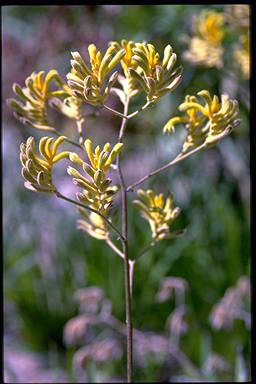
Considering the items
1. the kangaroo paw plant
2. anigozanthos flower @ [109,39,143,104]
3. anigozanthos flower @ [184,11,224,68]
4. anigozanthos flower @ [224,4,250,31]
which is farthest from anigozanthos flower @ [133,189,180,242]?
anigozanthos flower @ [224,4,250,31]

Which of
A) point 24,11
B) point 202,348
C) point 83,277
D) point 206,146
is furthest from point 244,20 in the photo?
point 24,11

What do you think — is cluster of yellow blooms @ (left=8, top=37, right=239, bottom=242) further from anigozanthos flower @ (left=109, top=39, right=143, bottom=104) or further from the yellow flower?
the yellow flower

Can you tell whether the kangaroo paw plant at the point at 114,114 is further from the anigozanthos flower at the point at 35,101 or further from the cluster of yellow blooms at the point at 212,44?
the cluster of yellow blooms at the point at 212,44

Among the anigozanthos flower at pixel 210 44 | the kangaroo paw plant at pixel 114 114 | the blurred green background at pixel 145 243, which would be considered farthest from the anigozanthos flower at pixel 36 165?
the blurred green background at pixel 145 243

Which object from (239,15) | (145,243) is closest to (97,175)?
(239,15)

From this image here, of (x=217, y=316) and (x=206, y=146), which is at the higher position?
(x=206, y=146)

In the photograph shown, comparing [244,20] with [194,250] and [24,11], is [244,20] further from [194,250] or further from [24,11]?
[24,11]
